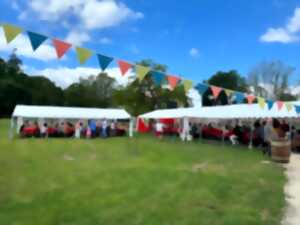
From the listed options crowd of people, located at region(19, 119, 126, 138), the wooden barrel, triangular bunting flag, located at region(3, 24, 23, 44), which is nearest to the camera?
triangular bunting flag, located at region(3, 24, 23, 44)

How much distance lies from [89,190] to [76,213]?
1658 millimetres

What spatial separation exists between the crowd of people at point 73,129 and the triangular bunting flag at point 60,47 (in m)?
15.7

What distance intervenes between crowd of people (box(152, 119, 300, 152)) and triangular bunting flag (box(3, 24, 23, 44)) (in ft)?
33.2

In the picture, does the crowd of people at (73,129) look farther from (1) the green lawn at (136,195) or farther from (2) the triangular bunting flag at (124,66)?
(2) the triangular bunting flag at (124,66)

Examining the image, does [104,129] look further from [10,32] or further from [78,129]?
[10,32]

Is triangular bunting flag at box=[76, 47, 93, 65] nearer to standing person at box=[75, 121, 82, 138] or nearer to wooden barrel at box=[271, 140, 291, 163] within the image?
wooden barrel at box=[271, 140, 291, 163]

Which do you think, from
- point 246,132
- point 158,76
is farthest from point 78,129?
point 158,76

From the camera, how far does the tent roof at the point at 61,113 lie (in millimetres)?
22234

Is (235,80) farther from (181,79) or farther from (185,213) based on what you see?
(185,213)

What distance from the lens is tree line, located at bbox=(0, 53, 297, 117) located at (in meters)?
41.2

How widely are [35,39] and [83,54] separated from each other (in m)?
1.05

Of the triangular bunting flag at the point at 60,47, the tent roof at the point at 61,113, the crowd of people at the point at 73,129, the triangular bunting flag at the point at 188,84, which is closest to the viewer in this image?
the triangular bunting flag at the point at 60,47

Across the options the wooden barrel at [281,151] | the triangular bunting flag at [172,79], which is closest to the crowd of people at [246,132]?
the wooden barrel at [281,151]

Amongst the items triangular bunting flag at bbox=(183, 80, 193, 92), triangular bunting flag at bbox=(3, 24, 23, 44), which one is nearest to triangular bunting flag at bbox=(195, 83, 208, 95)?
triangular bunting flag at bbox=(183, 80, 193, 92)
